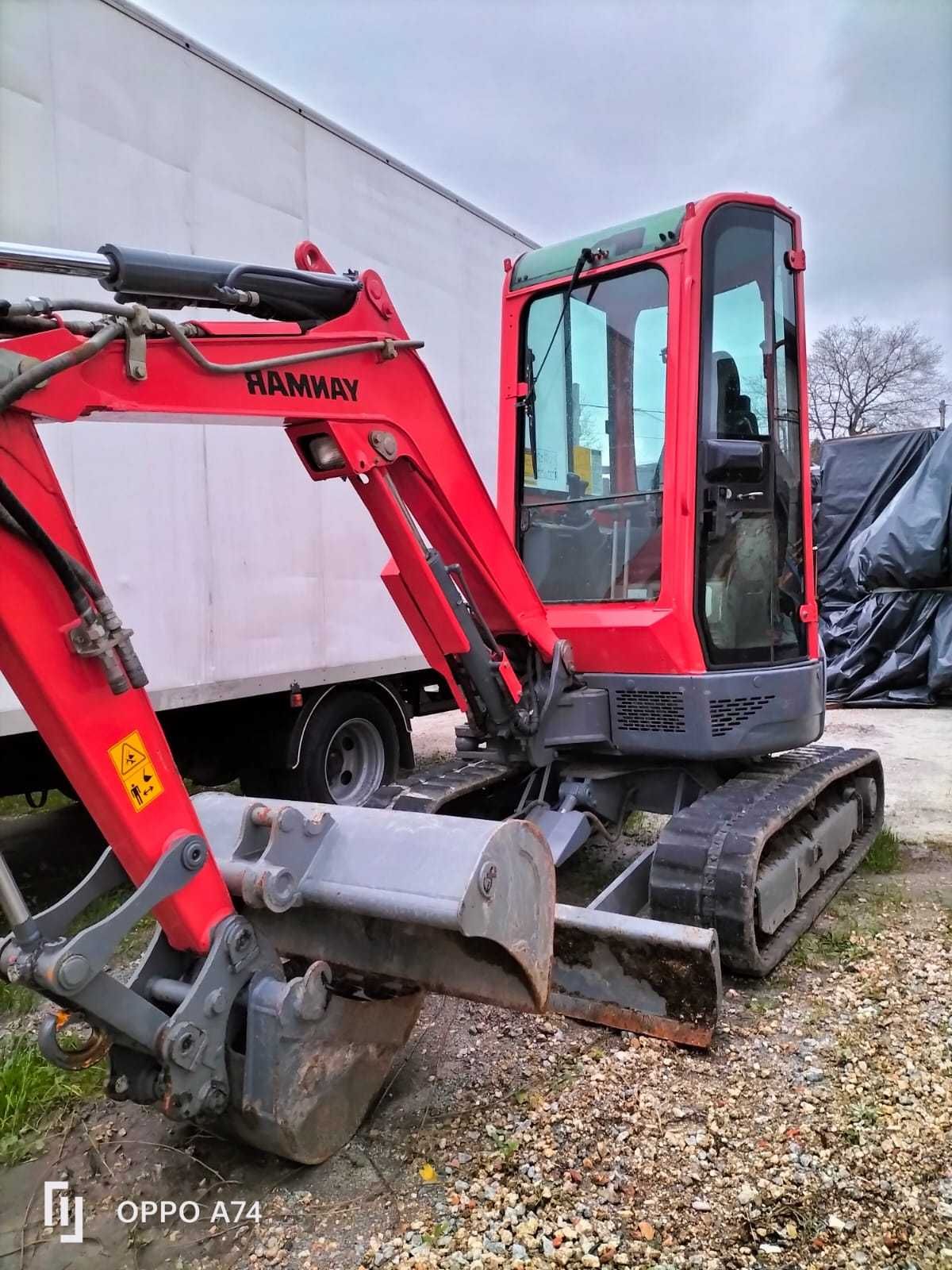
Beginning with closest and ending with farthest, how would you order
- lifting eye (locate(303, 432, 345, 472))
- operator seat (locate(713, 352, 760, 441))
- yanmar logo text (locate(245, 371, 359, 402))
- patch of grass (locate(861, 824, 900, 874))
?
1. yanmar logo text (locate(245, 371, 359, 402))
2. lifting eye (locate(303, 432, 345, 472))
3. operator seat (locate(713, 352, 760, 441))
4. patch of grass (locate(861, 824, 900, 874))

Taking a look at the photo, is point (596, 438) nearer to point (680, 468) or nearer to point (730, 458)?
point (680, 468)

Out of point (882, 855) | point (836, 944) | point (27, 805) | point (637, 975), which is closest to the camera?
point (637, 975)

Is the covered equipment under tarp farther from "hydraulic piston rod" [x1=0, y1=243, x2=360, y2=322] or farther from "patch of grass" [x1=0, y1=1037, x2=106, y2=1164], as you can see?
"patch of grass" [x1=0, y1=1037, x2=106, y2=1164]

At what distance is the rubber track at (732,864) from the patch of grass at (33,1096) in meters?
2.03

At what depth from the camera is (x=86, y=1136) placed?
2.66 metres

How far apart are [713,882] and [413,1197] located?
60.1 inches

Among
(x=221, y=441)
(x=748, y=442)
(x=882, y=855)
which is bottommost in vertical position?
(x=882, y=855)

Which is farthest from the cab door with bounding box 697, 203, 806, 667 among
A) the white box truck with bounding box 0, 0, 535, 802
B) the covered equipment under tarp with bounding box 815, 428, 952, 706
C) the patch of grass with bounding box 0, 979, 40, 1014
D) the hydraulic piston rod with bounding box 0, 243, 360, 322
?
the covered equipment under tarp with bounding box 815, 428, 952, 706

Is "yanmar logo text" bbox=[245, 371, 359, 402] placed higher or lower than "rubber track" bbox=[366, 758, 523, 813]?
higher

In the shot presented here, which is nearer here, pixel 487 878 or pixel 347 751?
pixel 487 878

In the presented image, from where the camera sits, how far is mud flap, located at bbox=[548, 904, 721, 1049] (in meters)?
2.97

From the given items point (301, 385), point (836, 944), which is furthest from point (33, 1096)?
point (836, 944)

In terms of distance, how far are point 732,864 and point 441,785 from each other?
1259 millimetres

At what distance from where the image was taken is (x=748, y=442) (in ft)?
12.9
